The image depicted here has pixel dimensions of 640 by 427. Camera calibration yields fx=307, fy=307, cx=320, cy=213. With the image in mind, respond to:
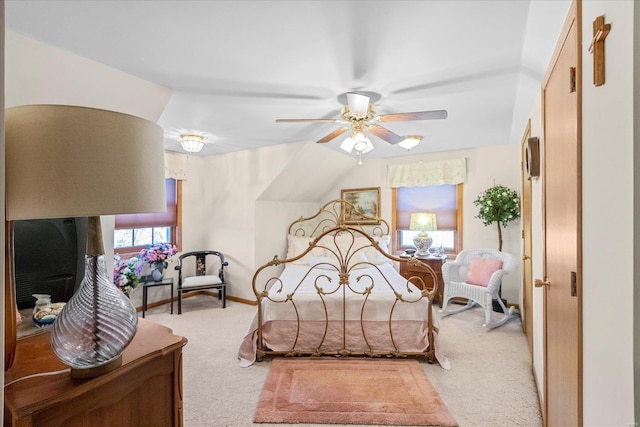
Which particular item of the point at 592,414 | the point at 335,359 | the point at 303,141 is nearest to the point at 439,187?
the point at 303,141

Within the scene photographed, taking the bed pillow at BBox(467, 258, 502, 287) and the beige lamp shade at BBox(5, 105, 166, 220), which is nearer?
the beige lamp shade at BBox(5, 105, 166, 220)

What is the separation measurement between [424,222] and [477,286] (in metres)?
1.18

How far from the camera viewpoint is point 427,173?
4.77 meters

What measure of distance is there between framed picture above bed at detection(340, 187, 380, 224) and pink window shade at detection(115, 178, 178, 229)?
2717mm

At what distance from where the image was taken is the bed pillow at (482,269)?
3.69 meters

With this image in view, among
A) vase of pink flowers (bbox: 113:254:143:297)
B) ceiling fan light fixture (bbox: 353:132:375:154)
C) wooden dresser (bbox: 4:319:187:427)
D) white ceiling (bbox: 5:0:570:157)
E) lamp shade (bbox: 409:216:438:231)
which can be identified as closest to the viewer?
wooden dresser (bbox: 4:319:187:427)

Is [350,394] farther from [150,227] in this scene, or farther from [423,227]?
[150,227]

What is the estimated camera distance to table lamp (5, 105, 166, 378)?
0.80 metres

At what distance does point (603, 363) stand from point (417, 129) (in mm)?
2947

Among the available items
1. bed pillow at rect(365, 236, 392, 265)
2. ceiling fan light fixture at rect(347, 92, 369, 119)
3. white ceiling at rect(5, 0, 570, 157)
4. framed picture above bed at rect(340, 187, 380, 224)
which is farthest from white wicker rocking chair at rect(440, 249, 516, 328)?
ceiling fan light fixture at rect(347, 92, 369, 119)

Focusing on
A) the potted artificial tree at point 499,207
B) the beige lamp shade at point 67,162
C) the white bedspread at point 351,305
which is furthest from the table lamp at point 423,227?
the beige lamp shade at point 67,162

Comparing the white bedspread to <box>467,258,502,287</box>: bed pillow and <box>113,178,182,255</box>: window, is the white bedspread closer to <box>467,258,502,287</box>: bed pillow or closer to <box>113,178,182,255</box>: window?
<box>467,258,502,287</box>: bed pillow

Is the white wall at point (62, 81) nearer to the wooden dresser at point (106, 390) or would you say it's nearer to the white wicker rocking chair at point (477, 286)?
the wooden dresser at point (106, 390)

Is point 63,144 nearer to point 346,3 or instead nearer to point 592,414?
point 346,3
